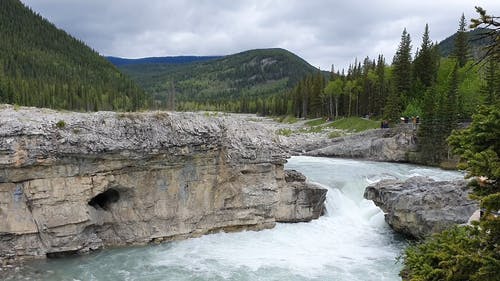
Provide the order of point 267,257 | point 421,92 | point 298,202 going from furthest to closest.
→ point 421,92 < point 298,202 < point 267,257

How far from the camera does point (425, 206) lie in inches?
864

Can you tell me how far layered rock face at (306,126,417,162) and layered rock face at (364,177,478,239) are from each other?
22.8 m

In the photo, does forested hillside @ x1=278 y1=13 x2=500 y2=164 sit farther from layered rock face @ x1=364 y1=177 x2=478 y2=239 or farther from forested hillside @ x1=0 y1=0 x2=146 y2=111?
forested hillside @ x1=0 y1=0 x2=146 y2=111

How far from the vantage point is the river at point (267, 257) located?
1777cm

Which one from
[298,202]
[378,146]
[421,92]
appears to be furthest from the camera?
[421,92]

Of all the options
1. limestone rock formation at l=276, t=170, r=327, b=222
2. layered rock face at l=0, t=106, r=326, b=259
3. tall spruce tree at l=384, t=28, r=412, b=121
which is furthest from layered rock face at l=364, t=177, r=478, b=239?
tall spruce tree at l=384, t=28, r=412, b=121

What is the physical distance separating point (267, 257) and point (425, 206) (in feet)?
30.5

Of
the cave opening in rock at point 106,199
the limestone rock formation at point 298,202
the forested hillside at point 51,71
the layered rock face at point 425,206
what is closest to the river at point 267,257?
the limestone rock formation at point 298,202

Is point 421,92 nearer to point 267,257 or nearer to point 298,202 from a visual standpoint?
point 298,202

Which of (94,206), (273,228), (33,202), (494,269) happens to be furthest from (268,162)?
(494,269)

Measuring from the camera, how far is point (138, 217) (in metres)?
21.3

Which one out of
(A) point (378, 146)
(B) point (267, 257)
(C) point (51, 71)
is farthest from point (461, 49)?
(C) point (51, 71)

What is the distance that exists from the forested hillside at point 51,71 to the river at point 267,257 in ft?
227

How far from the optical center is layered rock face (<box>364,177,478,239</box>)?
68.5ft
